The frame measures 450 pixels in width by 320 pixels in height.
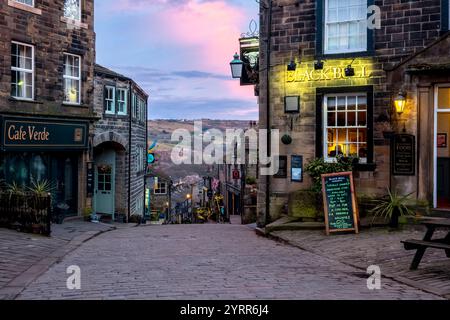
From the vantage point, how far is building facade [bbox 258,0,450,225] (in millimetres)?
11898

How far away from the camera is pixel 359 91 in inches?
515

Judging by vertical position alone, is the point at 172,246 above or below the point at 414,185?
below

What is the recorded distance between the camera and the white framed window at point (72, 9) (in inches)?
705

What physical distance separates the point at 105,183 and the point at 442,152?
18.4m

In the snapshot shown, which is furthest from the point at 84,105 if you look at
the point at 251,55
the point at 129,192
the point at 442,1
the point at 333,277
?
the point at 333,277

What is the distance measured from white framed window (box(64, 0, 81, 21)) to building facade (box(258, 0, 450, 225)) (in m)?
8.01

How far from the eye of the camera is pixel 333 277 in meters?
7.08

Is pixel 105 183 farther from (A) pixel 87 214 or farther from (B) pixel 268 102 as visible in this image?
(B) pixel 268 102

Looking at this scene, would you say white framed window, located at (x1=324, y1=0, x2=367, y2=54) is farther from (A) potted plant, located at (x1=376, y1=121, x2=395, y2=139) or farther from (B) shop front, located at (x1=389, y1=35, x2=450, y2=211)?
(A) potted plant, located at (x1=376, y1=121, x2=395, y2=139)

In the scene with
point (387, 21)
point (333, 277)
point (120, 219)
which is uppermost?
point (387, 21)

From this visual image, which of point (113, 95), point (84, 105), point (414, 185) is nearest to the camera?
point (414, 185)

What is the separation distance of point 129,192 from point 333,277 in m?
20.7
